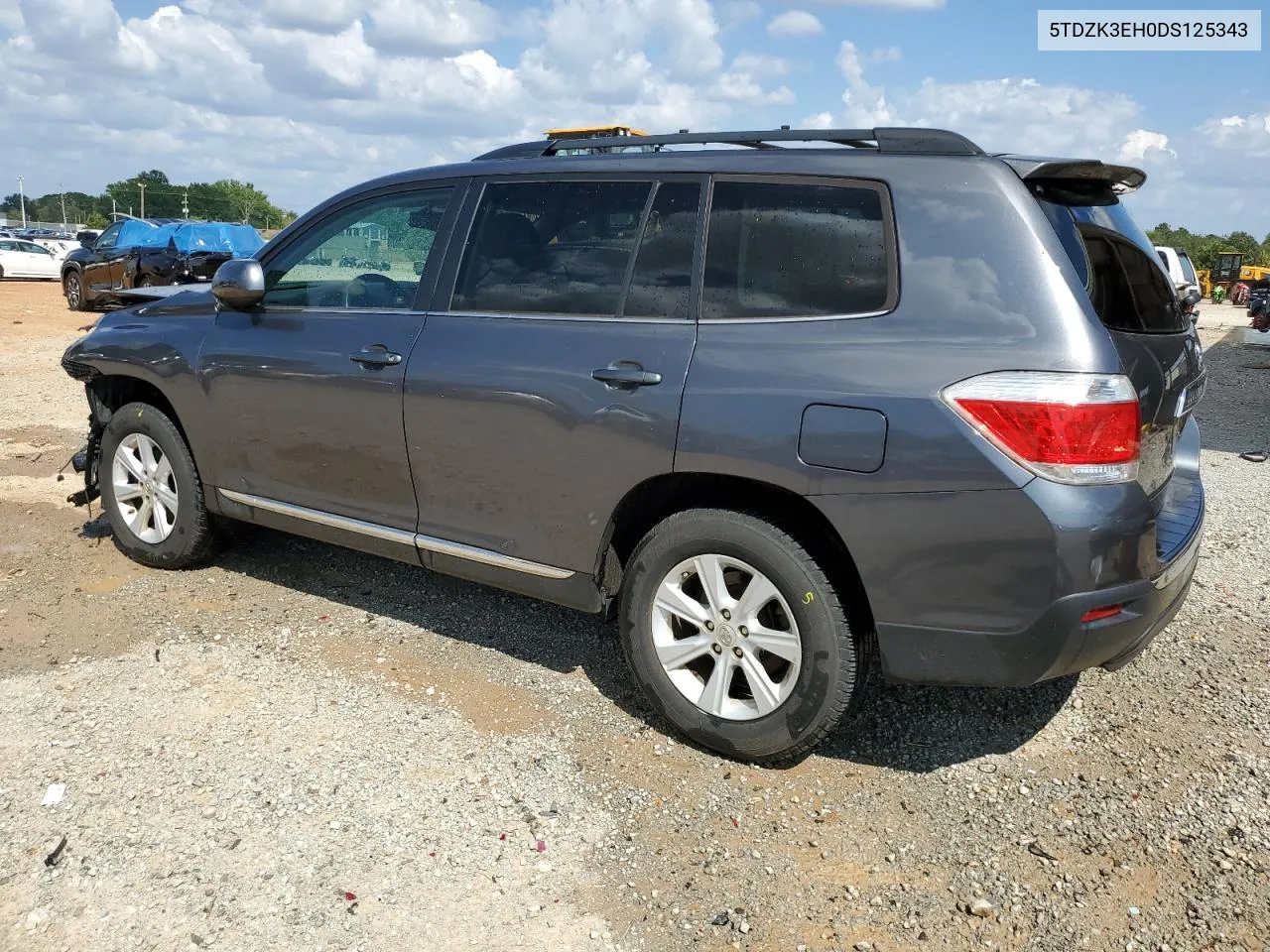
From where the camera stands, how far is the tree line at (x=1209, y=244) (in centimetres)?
5982

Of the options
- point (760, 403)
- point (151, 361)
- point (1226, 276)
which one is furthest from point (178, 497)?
point (1226, 276)

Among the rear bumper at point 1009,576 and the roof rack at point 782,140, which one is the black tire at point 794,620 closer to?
the rear bumper at point 1009,576

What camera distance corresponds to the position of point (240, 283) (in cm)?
422

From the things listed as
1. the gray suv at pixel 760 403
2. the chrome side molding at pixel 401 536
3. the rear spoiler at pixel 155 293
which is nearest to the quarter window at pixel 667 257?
the gray suv at pixel 760 403

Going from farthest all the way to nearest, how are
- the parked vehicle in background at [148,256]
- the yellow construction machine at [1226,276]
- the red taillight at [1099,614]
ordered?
the yellow construction machine at [1226,276] < the parked vehicle in background at [148,256] < the red taillight at [1099,614]

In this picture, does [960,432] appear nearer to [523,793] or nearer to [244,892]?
[523,793]

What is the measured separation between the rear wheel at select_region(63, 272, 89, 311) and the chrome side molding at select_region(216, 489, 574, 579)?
18.5m

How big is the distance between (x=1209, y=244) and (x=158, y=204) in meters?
85.4

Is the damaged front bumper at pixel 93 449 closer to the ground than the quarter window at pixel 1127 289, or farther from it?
closer to the ground

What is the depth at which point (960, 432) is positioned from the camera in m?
2.74

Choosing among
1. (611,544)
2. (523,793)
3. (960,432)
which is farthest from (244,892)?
(960,432)

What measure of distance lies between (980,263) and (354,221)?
2605mm

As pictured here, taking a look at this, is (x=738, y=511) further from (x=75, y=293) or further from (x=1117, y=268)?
(x=75, y=293)

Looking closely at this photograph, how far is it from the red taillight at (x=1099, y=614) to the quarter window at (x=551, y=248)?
1.75 meters
